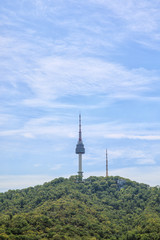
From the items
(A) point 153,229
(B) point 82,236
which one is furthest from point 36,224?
(A) point 153,229

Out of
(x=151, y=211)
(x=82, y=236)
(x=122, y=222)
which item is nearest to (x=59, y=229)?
(x=82, y=236)

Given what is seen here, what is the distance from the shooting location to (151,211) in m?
195

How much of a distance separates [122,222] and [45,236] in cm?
5878

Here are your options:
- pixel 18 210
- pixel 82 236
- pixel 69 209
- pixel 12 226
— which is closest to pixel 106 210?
pixel 69 209

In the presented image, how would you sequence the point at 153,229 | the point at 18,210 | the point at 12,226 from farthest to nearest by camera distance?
the point at 18,210 < the point at 153,229 < the point at 12,226

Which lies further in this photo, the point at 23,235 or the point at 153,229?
the point at 153,229

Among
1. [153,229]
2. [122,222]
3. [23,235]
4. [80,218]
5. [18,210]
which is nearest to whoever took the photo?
[23,235]

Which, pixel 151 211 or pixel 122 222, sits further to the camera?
pixel 151 211

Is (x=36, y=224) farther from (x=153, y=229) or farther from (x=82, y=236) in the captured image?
(x=153, y=229)

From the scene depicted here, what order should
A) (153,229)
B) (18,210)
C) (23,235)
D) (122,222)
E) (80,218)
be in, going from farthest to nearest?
(18,210)
(122,222)
(80,218)
(153,229)
(23,235)

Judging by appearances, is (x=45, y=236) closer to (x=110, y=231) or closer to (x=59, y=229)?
(x=59, y=229)

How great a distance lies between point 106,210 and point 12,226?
240ft

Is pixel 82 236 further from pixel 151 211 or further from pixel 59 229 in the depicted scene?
pixel 151 211

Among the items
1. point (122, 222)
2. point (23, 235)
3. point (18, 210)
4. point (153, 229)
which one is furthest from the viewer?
point (18, 210)
